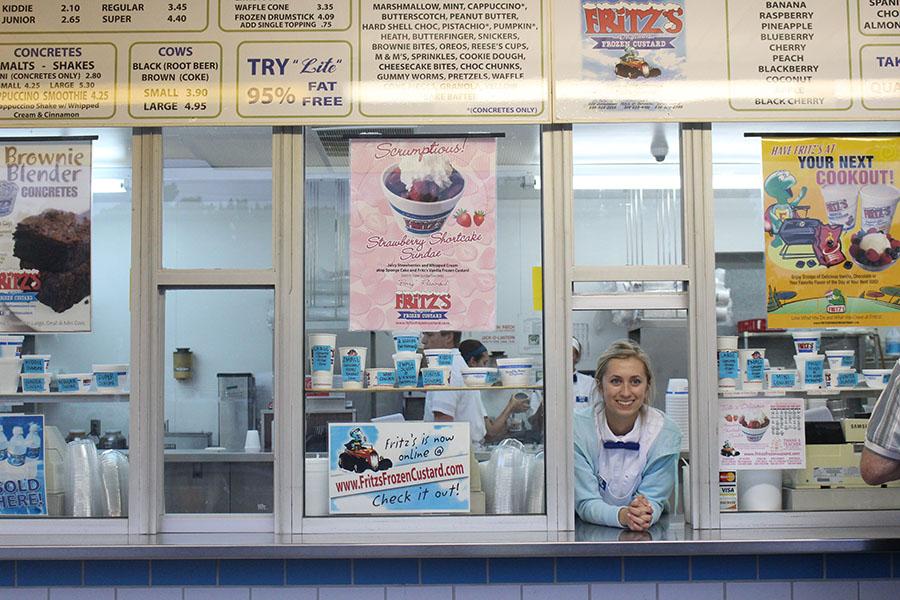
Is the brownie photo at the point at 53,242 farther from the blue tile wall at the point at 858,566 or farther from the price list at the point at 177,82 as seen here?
the blue tile wall at the point at 858,566

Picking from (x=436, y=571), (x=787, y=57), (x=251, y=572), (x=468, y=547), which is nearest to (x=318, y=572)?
(x=251, y=572)

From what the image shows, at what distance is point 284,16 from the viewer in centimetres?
412

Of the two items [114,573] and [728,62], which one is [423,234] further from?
[114,573]

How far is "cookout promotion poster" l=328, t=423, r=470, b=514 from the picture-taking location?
4066 mm

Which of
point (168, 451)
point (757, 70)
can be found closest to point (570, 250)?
point (757, 70)

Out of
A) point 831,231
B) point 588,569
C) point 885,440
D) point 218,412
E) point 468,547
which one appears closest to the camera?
point 885,440

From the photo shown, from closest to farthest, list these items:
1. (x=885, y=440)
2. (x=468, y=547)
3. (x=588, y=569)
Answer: (x=885, y=440) → (x=468, y=547) → (x=588, y=569)

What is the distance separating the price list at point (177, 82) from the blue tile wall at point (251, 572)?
5.41 feet

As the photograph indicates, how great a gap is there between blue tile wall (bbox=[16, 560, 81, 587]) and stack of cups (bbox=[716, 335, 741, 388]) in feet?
8.04

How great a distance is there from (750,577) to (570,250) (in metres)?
1.34

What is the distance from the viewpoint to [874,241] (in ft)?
13.6

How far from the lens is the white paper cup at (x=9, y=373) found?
13.7 feet

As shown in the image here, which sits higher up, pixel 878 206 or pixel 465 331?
pixel 878 206

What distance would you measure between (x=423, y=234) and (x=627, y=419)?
1068mm
